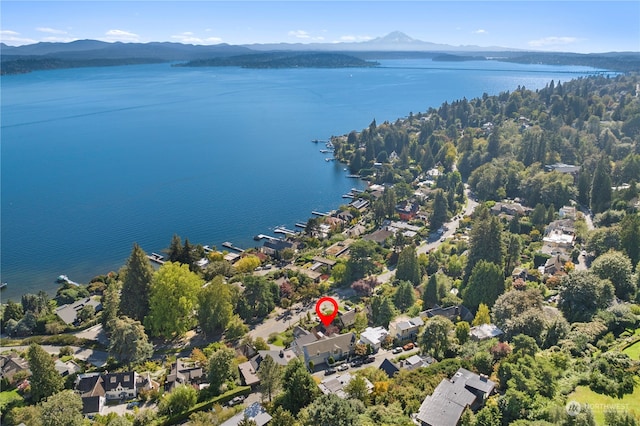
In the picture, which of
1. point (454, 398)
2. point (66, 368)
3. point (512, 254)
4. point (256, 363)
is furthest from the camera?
point (512, 254)

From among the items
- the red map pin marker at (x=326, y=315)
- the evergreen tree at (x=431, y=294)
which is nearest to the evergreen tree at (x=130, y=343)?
the red map pin marker at (x=326, y=315)

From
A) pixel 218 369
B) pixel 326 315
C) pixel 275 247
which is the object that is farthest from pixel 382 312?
pixel 275 247

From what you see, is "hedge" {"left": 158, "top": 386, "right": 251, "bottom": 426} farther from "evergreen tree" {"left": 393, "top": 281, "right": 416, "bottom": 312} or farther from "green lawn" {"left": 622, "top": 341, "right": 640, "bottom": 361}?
"green lawn" {"left": 622, "top": 341, "right": 640, "bottom": 361}

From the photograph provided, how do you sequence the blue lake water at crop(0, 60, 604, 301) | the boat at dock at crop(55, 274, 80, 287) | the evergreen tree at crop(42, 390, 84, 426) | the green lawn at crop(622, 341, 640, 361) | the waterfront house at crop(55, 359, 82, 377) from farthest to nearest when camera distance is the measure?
the blue lake water at crop(0, 60, 604, 301) → the boat at dock at crop(55, 274, 80, 287) → the waterfront house at crop(55, 359, 82, 377) → the green lawn at crop(622, 341, 640, 361) → the evergreen tree at crop(42, 390, 84, 426)

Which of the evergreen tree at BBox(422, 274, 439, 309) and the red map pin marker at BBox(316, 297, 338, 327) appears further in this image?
the evergreen tree at BBox(422, 274, 439, 309)

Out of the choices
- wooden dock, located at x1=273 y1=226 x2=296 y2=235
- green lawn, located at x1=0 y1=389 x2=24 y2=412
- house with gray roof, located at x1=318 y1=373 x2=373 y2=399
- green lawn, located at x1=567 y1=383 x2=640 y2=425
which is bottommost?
wooden dock, located at x1=273 y1=226 x2=296 y2=235

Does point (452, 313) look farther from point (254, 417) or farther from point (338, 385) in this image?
point (254, 417)

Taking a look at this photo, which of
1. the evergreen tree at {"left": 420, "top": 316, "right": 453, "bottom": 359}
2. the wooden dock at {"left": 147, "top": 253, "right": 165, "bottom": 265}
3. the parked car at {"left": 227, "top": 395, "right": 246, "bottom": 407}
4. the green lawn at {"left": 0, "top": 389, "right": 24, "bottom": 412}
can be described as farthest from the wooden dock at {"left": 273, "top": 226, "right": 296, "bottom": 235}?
the green lawn at {"left": 0, "top": 389, "right": 24, "bottom": 412}

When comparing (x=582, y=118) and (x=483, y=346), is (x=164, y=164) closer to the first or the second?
(x=483, y=346)
